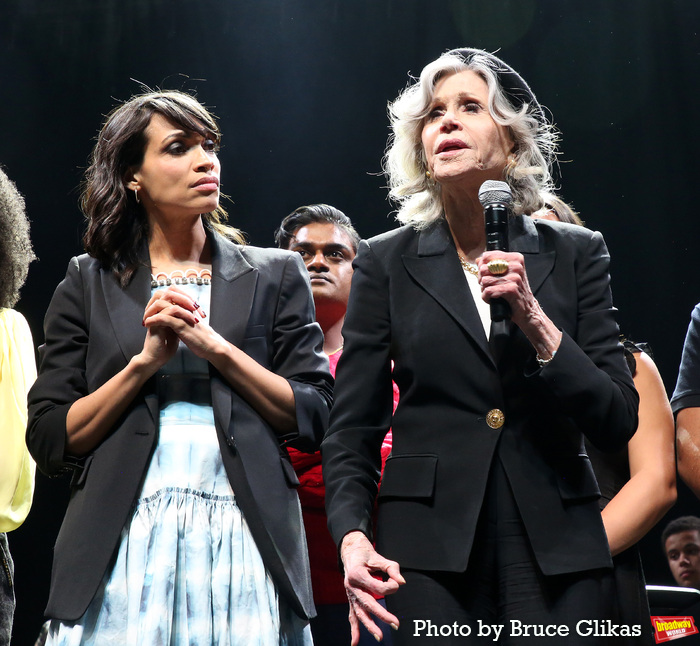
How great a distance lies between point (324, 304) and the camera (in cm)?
335

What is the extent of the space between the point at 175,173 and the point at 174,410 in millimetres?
627

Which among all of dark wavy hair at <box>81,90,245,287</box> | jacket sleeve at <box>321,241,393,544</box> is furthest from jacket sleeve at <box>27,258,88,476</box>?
jacket sleeve at <box>321,241,393,544</box>

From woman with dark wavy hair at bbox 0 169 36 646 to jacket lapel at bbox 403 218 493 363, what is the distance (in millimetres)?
1364

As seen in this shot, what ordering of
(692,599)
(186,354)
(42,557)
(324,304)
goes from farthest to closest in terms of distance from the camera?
(42,557)
(324,304)
(692,599)
(186,354)

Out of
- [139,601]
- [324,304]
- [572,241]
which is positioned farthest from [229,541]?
[324,304]

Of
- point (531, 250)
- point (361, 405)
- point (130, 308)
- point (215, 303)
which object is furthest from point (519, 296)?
point (130, 308)

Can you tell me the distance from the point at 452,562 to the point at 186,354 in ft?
2.82

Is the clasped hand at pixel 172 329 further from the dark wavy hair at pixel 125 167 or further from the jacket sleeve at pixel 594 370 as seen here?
the jacket sleeve at pixel 594 370

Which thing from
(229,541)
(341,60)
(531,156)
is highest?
(341,60)

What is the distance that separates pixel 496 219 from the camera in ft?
5.96

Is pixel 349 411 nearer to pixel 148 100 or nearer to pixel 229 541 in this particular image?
pixel 229 541

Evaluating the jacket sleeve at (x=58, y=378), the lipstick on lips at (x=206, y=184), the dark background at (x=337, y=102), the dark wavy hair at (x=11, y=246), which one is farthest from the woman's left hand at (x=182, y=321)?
the dark background at (x=337, y=102)

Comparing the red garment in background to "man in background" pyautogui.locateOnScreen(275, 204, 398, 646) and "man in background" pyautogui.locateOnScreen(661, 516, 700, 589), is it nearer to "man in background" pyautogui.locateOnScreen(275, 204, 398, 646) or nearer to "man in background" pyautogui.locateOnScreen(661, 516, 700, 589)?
"man in background" pyautogui.locateOnScreen(275, 204, 398, 646)

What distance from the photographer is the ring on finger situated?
5.59 feet
